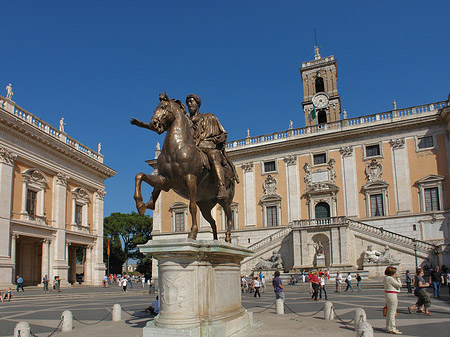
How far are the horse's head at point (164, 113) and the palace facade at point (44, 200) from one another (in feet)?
75.2

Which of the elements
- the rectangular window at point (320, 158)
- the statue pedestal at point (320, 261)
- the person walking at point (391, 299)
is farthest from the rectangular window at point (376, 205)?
the person walking at point (391, 299)

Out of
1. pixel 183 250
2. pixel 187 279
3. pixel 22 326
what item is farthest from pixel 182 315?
pixel 22 326

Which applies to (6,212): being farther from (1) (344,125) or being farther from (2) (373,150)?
(2) (373,150)

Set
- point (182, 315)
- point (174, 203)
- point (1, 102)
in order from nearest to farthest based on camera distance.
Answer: point (182, 315)
point (1, 102)
point (174, 203)

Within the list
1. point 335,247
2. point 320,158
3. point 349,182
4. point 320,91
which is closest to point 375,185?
point 349,182

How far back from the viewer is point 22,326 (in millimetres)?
6730

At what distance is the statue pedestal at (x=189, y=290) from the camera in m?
6.01

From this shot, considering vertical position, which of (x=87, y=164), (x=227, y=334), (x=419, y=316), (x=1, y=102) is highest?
(x=1, y=102)

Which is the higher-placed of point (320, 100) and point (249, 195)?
point (320, 100)

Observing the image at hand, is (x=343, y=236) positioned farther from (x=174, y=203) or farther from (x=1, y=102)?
(x=1, y=102)

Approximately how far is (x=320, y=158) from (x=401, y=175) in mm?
6803

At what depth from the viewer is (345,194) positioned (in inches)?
1356

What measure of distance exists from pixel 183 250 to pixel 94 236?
111ft

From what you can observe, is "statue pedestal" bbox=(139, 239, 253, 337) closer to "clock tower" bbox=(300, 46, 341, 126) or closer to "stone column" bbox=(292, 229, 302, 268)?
"stone column" bbox=(292, 229, 302, 268)
